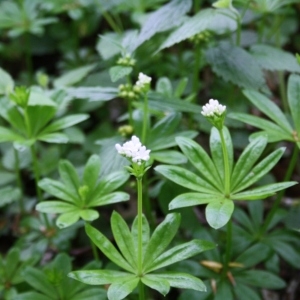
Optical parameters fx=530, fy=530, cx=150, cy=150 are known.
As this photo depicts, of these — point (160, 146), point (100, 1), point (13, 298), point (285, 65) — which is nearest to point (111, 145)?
point (160, 146)

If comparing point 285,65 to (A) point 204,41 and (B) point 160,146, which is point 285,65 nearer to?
(A) point 204,41

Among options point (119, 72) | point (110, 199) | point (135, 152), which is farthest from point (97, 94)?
point (135, 152)

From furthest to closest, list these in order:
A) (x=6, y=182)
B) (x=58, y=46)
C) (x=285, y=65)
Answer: (x=58, y=46)
(x=6, y=182)
(x=285, y=65)

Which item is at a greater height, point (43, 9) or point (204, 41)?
point (43, 9)

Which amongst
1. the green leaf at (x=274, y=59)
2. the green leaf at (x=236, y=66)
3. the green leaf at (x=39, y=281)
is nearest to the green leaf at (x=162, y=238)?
the green leaf at (x=39, y=281)

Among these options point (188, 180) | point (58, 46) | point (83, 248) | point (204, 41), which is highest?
point (58, 46)

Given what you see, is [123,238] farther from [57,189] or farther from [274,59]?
[274,59]

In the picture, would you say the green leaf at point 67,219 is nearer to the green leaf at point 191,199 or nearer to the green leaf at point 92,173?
the green leaf at point 92,173
